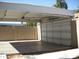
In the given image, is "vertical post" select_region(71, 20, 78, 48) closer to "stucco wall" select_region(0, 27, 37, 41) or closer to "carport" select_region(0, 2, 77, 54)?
"carport" select_region(0, 2, 77, 54)

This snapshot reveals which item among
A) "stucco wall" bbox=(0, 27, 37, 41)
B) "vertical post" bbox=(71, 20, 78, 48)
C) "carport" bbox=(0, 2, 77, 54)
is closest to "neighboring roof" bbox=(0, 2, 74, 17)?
"carport" bbox=(0, 2, 77, 54)

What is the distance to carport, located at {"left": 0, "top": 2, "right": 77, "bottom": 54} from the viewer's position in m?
11.0

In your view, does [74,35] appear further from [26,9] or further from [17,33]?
[17,33]

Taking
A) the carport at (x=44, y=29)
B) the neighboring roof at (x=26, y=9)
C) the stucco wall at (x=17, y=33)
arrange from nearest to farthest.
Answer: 1. the neighboring roof at (x=26, y=9)
2. the carport at (x=44, y=29)
3. the stucco wall at (x=17, y=33)

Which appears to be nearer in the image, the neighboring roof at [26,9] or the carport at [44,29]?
the neighboring roof at [26,9]

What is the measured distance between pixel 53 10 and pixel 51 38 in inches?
270

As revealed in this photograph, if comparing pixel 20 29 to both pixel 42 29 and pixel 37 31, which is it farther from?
pixel 42 29

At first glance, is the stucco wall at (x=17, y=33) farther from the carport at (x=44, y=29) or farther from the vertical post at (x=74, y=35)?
the vertical post at (x=74, y=35)

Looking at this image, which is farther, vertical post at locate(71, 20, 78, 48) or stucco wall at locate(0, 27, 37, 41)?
stucco wall at locate(0, 27, 37, 41)

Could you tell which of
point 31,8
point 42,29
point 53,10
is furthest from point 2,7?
point 42,29

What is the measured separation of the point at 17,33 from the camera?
24.0 m

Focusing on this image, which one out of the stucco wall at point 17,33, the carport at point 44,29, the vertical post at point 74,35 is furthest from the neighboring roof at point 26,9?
the stucco wall at point 17,33

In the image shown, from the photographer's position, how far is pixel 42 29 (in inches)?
854

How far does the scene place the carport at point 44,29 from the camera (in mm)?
11031
